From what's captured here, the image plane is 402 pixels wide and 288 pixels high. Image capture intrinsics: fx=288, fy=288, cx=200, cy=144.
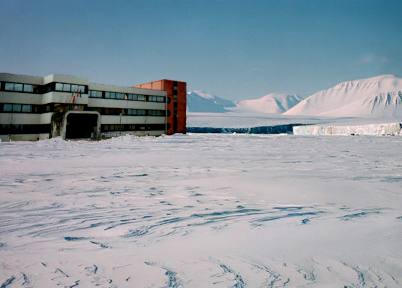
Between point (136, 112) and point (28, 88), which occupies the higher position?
point (28, 88)

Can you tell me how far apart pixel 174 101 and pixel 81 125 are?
19.3 metres

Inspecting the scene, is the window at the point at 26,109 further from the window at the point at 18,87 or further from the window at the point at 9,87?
the window at the point at 9,87

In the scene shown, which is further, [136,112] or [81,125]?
[136,112]

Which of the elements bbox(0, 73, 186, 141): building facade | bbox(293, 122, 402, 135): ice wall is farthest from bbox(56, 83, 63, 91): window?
bbox(293, 122, 402, 135): ice wall

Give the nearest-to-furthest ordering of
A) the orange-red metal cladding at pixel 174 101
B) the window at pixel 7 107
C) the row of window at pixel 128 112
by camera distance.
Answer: the window at pixel 7 107 < the row of window at pixel 128 112 < the orange-red metal cladding at pixel 174 101

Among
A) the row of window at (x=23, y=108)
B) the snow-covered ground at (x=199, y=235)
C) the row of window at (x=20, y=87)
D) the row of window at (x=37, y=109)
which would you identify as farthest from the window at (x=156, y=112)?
the snow-covered ground at (x=199, y=235)

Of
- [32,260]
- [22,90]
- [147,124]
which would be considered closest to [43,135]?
[22,90]

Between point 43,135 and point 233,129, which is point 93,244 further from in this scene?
point 233,129

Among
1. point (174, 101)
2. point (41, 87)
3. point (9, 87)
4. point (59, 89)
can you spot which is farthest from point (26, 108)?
point (174, 101)

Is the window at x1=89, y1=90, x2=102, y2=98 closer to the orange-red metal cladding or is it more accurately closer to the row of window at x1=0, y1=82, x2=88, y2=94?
the row of window at x1=0, y1=82, x2=88, y2=94

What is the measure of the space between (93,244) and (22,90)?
142ft

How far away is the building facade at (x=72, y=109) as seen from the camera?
38.8 metres

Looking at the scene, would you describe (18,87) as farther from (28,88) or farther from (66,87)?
(66,87)

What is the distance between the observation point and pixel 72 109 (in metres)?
42.3
